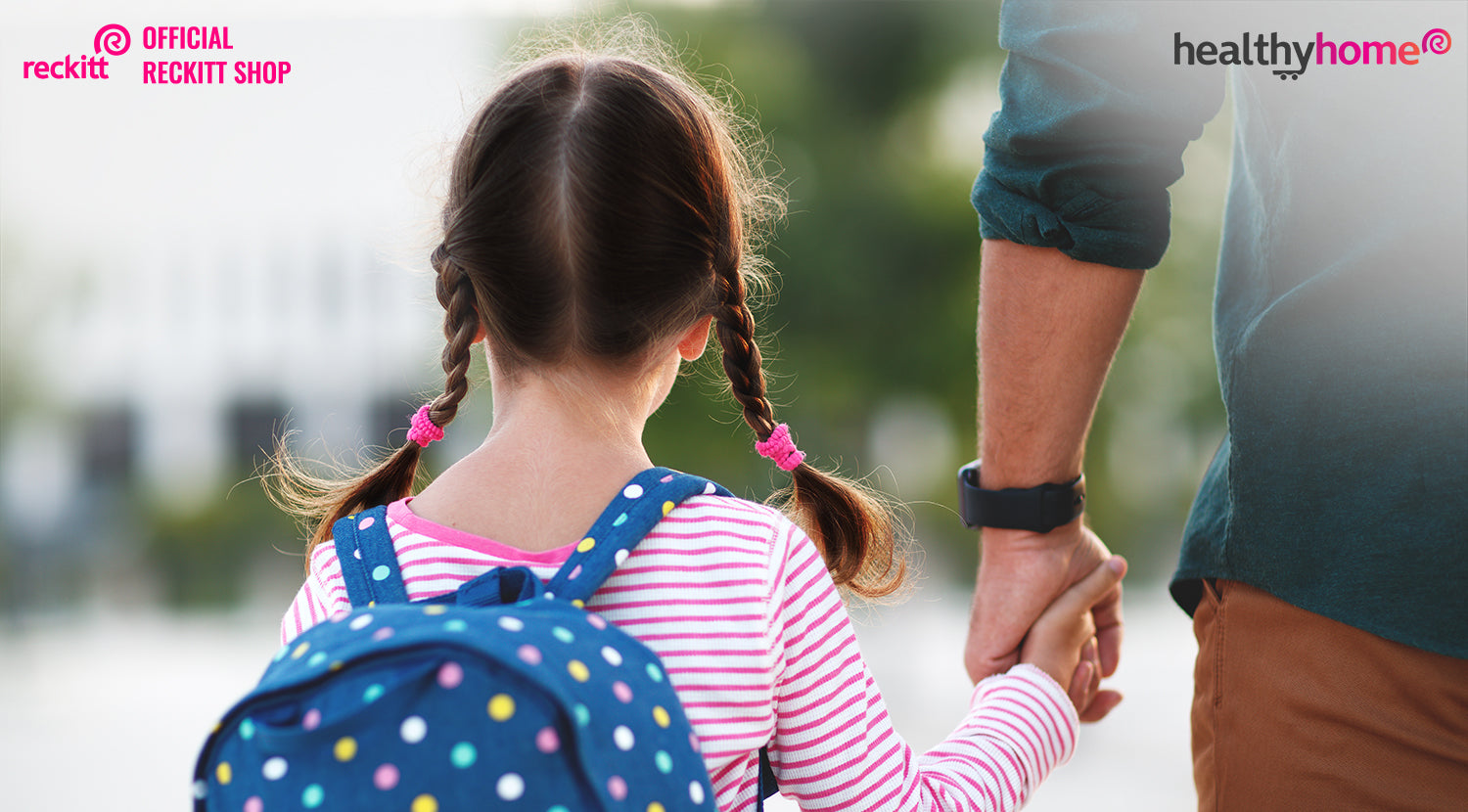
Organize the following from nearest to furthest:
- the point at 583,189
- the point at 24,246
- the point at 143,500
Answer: the point at 583,189, the point at 24,246, the point at 143,500

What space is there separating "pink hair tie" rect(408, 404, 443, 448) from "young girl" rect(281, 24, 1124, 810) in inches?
1.5

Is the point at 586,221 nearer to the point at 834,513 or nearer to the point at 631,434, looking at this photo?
the point at 631,434

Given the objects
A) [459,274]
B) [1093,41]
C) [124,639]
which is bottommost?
[124,639]

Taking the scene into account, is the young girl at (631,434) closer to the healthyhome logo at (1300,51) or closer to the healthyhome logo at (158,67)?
the healthyhome logo at (1300,51)

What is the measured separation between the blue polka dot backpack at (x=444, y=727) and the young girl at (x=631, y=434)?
0.18 metres

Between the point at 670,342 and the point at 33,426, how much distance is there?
20.0 meters

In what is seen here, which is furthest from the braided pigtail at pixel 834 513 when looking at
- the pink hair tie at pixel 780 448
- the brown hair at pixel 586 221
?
the brown hair at pixel 586 221

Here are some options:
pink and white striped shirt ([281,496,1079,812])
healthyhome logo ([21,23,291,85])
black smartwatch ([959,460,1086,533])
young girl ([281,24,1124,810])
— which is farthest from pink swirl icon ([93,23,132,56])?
black smartwatch ([959,460,1086,533])

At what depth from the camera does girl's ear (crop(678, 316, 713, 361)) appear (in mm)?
1446

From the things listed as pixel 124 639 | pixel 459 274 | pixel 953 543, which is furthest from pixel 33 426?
pixel 459 274

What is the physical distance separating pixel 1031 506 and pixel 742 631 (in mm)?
795

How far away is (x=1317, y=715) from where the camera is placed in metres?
1.46

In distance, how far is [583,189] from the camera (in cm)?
130

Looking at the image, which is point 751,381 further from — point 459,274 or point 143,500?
point 143,500
